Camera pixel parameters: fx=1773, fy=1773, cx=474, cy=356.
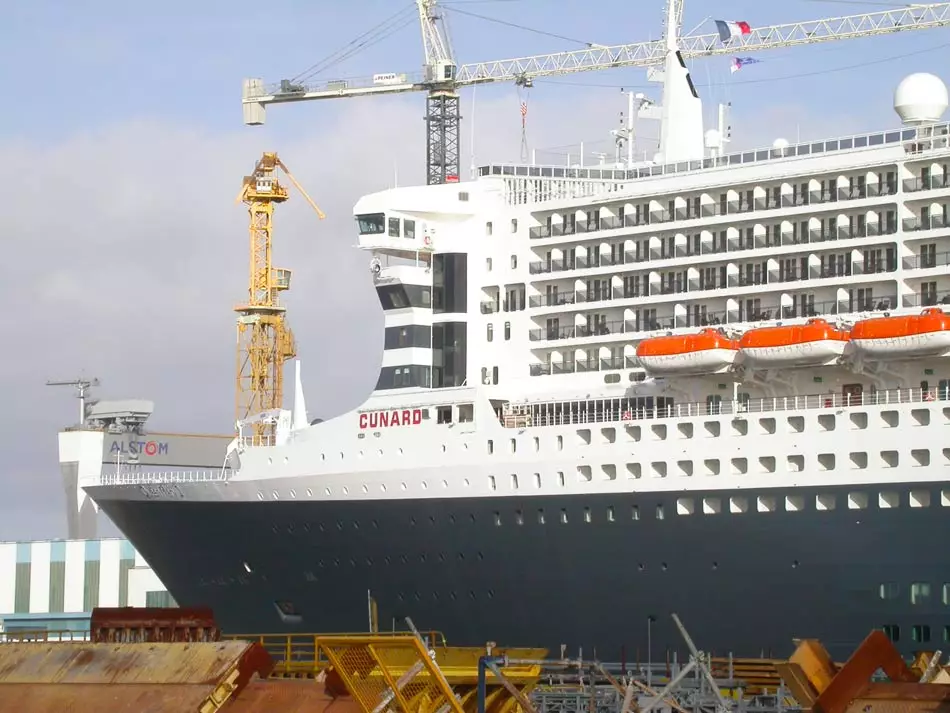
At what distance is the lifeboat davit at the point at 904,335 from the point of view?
42.8 metres

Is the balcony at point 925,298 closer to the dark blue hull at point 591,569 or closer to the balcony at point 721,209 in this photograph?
Result: the balcony at point 721,209

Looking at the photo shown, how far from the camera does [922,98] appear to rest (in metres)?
48.3

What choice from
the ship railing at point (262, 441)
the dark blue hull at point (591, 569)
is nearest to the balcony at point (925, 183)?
the dark blue hull at point (591, 569)

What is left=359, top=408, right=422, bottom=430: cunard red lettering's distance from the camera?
50656 millimetres

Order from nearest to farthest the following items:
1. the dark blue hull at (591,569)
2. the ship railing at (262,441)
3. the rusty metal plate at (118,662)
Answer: the rusty metal plate at (118,662) → the dark blue hull at (591,569) → the ship railing at (262,441)

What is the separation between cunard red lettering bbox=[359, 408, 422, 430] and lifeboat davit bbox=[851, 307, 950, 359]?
42.9 feet

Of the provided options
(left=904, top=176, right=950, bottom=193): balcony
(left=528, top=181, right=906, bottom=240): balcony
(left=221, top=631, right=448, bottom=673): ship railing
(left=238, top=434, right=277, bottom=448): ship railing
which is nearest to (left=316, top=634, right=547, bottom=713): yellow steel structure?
(left=221, top=631, right=448, bottom=673): ship railing

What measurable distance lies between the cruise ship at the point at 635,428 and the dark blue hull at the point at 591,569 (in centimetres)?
6

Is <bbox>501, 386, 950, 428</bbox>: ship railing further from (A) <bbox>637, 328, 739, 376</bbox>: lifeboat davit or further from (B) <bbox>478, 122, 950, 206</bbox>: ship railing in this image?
(B) <bbox>478, 122, 950, 206</bbox>: ship railing

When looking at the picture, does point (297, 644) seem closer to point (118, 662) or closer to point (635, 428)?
point (635, 428)

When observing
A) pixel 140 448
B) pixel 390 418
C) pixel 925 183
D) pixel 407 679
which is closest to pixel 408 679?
pixel 407 679

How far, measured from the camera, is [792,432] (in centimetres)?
4431

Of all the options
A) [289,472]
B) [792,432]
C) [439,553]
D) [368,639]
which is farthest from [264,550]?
[368,639]

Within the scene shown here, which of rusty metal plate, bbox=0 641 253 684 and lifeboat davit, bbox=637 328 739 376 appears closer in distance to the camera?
rusty metal plate, bbox=0 641 253 684
